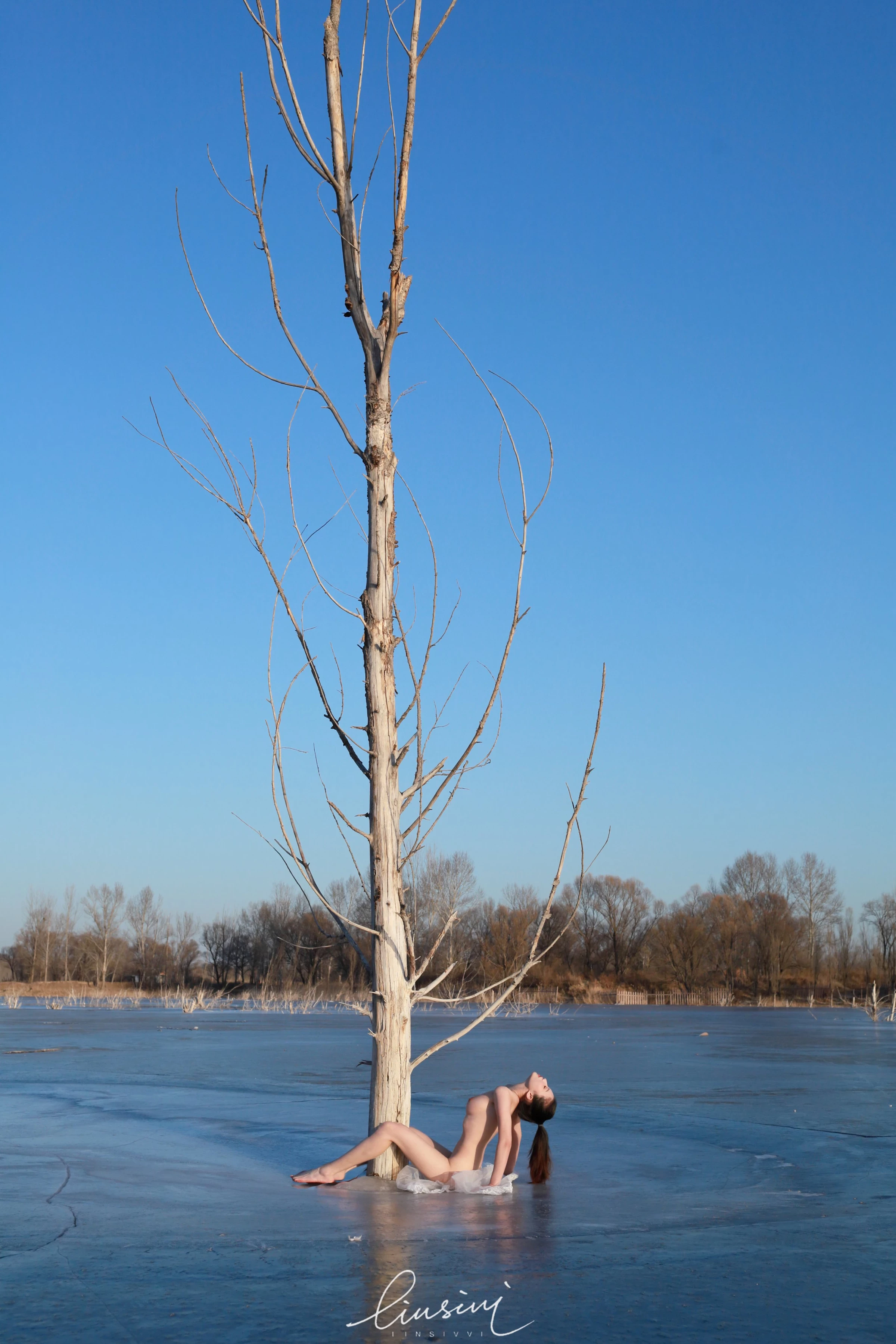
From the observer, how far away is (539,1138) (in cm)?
613

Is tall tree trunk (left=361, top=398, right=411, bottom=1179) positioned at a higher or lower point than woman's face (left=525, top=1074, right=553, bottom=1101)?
higher

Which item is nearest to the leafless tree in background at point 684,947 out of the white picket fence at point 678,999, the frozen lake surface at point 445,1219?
the white picket fence at point 678,999

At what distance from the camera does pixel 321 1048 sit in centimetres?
1781

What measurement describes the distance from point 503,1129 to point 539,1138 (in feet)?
0.76

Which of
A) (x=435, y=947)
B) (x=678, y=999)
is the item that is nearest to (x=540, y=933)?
(x=435, y=947)

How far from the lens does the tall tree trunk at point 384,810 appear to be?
20.2ft

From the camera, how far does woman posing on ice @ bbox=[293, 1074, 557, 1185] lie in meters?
5.96

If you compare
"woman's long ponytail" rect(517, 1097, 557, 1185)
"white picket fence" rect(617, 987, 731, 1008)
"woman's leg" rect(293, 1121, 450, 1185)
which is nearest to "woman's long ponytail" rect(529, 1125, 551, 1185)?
"woman's long ponytail" rect(517, 1097, 557, 1185)

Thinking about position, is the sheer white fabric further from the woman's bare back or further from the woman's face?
the woman's face

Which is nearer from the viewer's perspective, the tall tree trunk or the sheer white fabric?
the sheer white fabric

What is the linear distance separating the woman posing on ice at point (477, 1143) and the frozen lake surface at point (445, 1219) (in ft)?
0.49
